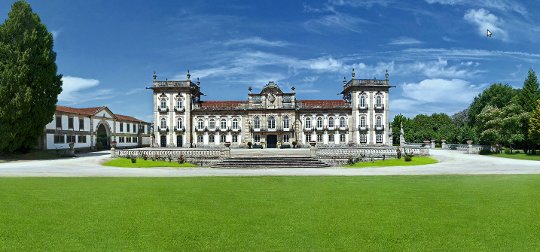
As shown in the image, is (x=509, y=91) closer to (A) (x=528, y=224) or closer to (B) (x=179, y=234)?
(A) (x=528, y=224)

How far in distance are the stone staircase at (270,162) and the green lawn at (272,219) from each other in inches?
626

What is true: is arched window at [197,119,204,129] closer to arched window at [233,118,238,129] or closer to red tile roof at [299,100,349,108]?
arched window at [233,118,238,129]

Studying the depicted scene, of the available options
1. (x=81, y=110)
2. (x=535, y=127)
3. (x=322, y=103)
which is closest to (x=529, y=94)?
(x=535, y=127)

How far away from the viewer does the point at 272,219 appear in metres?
8.54

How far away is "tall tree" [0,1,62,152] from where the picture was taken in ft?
117

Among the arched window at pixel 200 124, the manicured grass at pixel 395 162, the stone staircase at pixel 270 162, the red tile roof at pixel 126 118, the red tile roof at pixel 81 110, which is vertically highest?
the red tile roof at pixel 81 110

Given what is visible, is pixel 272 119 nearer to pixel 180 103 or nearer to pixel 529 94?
pixel 180 103

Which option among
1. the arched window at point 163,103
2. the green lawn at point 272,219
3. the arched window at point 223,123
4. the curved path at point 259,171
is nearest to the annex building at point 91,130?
the arched window at point 163,103

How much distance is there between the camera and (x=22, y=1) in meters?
38.0

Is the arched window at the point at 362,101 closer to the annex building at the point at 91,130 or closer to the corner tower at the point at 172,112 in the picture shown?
the corner tower at the point at 172,112

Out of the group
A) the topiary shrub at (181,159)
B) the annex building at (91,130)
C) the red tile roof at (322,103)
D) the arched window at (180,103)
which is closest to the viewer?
the topiary shrub at (181,159)

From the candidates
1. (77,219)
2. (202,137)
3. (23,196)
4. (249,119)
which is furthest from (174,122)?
(77,219)

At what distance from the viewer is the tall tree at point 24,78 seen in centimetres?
3575

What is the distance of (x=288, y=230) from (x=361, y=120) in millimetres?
53053
